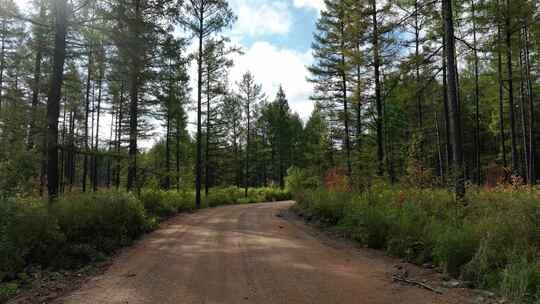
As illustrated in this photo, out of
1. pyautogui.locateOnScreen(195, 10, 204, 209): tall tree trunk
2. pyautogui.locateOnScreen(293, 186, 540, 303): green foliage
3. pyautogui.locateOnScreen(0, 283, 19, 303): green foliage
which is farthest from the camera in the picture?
pyautogui.locateOnScreen(195, 10, 204, 209): tall tree trunk

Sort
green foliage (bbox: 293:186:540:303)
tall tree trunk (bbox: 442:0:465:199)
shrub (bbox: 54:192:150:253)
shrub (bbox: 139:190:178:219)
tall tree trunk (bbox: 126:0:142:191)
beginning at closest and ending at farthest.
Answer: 1. green foliage (bbox: 293:186:540:303)
2. shrub (bbox: 54:192:150:253)
3. tall tree trunk (bbox: 442:0:465:199)
4. tall tree trunk (bbox: 126:0:142:191)
5. shrub (bbox: 139:190:178:219)

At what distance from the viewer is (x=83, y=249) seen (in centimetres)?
673

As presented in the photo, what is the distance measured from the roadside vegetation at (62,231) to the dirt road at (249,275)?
79cm

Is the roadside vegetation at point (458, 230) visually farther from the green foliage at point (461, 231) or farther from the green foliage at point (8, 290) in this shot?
the green foliage at point (8, 290)

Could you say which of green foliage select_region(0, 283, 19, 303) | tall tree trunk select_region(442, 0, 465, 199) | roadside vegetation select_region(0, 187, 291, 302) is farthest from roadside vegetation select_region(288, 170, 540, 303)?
green foliage select_region(0, 283, 19, 303)

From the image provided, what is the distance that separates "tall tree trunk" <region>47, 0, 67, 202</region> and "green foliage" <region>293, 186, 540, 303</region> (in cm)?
870

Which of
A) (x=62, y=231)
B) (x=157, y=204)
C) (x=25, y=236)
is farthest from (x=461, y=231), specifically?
(x=157, y=204)

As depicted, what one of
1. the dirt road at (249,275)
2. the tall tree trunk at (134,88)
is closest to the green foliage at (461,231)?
the dirt road at (249,275)

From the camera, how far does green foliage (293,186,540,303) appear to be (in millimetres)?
4281

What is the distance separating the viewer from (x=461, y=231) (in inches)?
219

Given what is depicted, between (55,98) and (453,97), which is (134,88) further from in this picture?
(453,97)

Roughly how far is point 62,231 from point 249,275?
4622 millimetres

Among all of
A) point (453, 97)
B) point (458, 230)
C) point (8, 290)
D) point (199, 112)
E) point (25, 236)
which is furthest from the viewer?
point (199, 112)

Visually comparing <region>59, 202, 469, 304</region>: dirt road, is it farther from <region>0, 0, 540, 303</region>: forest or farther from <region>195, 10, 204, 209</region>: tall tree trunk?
<region>195, 10, 204, 209</region>: tall tree trunk
